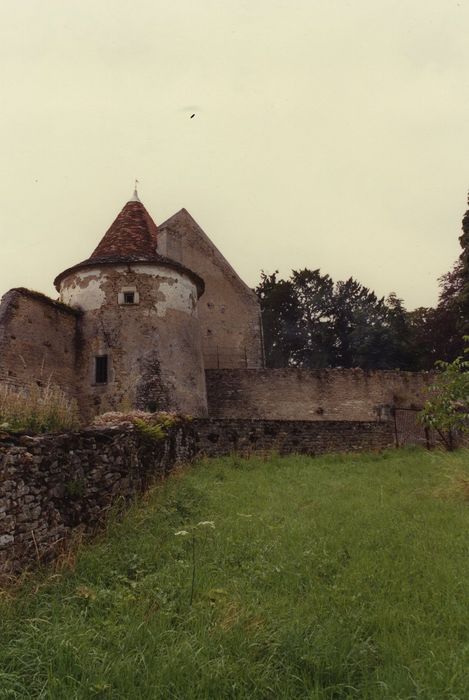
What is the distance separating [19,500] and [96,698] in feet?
8.12

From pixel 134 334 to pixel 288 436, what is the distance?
6.58 m

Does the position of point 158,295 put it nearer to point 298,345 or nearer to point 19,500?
point 19,500

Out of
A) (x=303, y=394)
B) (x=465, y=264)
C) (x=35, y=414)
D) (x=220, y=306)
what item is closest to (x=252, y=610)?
(x=35, y=414)

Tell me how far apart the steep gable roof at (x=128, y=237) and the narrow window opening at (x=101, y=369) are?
3.74 m

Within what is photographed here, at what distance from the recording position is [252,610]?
457 cm

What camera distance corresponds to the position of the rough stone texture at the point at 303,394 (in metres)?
24.5

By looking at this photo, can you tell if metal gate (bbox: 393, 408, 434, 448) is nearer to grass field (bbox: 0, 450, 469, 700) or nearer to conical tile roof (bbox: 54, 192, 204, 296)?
conical tile roof (bbox: 54, 192, 204, 296)

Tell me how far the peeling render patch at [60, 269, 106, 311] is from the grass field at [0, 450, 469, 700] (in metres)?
12.6

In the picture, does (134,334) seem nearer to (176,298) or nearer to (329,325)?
(176,298)

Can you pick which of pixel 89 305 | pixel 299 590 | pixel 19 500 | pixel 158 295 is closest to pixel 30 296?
pixel 89 305

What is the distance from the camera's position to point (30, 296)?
18406 mm

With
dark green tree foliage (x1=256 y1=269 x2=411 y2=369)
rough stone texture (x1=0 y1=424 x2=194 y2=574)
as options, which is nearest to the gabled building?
rough stone texture (x1=0 y1=424 x2=194 y2=574)

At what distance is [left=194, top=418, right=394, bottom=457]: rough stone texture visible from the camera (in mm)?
14969

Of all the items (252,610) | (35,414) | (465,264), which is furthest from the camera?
(465,264)
